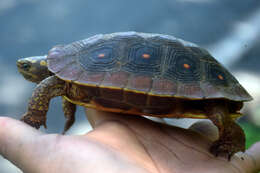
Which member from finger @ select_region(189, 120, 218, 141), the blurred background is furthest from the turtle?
the blurred background

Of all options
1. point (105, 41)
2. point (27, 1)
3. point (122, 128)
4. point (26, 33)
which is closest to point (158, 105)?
point (122, 128)

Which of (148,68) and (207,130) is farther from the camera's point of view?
(207,130)

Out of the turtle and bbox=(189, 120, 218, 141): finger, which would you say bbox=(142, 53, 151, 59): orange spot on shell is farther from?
bbox=(189, 120, 218, 141): finger

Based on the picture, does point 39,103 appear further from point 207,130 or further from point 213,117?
point 207,130

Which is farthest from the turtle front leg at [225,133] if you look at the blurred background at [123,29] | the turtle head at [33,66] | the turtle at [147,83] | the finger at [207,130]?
the blurred background at [123,29]

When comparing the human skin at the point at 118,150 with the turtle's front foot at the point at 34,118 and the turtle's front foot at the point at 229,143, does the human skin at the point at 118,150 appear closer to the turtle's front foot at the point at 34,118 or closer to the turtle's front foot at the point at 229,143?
the turtle's front foot at the point at 229,143

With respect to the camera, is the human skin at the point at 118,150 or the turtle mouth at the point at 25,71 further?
the turtle mouth at the point at 25,71

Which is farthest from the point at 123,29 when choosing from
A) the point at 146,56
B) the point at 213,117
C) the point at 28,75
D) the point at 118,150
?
the point at 118,150
